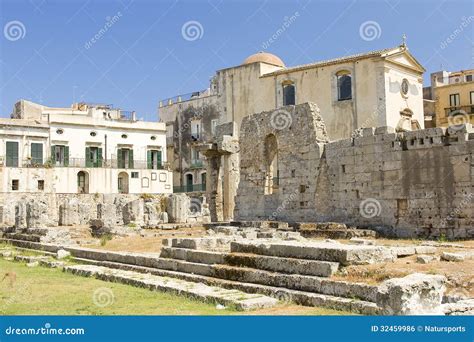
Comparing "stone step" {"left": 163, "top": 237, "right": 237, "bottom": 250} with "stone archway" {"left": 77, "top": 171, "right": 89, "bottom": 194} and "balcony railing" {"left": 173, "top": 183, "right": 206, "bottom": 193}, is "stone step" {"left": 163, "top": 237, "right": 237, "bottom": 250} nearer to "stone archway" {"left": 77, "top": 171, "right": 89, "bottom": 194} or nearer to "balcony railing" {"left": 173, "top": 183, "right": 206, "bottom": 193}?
"stone archway" {"left": 77, "top": 171, "right": 89, "bottom": 194}

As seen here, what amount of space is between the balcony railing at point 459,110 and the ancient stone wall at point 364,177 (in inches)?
1077

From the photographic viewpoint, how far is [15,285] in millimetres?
10461

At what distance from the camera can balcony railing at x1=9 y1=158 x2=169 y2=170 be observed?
4175cm

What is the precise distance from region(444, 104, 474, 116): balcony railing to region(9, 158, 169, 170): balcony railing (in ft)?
80.1

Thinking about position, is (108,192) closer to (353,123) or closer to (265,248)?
(353,123)

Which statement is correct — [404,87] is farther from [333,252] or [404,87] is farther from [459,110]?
[333,252]

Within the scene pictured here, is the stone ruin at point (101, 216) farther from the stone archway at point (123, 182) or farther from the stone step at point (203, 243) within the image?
the stone archway at point (123, 182)

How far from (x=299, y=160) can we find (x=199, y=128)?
1246 inches

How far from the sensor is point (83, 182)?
44.5 metres

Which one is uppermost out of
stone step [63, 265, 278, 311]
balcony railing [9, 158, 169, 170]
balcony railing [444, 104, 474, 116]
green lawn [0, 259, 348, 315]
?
balcony railing [444, 104, 474, 116]

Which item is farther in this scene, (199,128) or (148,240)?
(199,128)

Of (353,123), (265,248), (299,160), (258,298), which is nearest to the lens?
(258,298)

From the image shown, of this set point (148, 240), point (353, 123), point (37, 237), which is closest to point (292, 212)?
point (148, 240)

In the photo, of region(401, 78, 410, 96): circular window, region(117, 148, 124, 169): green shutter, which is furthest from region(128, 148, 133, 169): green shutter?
region(401, 78, 410, 96): circular window
